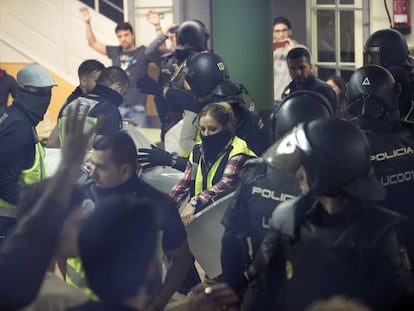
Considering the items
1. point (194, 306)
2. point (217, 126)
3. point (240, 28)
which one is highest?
point (240, 28)

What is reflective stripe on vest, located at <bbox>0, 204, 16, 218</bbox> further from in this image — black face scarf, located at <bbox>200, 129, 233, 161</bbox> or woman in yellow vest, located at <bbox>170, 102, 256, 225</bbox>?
→ black face scarf, located at <bbox>200, 129, 233, 161</bbox>

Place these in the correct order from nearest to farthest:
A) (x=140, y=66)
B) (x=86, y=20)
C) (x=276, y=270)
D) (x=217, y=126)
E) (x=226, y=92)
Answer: (x=276, y=270), (x=217, y=126), (x=226, y=92), (x=140, y=66), (x=86, y=20)

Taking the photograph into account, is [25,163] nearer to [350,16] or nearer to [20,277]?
[20,277]

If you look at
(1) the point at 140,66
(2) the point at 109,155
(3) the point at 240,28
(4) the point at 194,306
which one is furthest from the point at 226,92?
(1) the point at 140,66

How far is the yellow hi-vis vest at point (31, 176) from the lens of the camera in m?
4.75

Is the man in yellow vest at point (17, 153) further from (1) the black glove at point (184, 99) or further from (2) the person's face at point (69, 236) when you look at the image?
(2) the person's face at point (69, 236)

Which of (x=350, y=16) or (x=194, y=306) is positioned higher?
(x=350, y=16)

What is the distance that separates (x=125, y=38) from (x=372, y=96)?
546 centimetres

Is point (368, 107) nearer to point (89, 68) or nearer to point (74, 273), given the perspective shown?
point (74, 273)

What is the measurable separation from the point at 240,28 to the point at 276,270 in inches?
103

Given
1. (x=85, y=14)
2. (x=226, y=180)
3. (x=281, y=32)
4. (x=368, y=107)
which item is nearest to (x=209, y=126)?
(x=226, y=180)

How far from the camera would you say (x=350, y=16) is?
955 cm

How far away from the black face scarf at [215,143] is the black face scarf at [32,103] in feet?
2.82

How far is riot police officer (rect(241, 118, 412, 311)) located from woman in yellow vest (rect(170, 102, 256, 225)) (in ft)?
4.88
